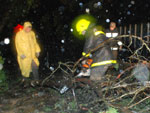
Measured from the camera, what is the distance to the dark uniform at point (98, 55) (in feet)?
15.2

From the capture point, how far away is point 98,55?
474 cm

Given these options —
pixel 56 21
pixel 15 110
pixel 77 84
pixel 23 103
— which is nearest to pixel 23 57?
pixel 23 103

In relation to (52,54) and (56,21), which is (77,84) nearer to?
(56,21)

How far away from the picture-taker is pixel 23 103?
5.19 meters

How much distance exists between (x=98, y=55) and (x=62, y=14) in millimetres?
8299

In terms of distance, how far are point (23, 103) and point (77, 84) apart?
61.1 inches

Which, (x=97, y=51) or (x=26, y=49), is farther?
(x=26, y=49)

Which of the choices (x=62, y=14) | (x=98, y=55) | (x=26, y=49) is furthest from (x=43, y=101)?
(x=62, y=14)

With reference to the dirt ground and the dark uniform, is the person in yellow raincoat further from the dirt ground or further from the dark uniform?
the dark uniform

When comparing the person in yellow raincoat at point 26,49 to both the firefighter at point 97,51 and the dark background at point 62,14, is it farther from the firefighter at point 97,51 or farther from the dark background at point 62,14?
the dark background at point 62,14

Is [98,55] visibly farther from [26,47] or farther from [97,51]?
[26,47]

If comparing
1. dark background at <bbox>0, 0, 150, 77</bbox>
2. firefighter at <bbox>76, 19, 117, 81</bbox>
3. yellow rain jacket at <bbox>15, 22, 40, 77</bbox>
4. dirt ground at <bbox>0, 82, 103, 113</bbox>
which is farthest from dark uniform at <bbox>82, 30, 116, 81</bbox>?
dark background at <bbox>0, 0, 150, 77</bbox>

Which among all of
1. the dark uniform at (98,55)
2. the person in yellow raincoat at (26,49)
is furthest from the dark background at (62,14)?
the dark uniform at (98,55)

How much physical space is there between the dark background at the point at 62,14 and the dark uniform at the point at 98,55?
Result: 591 centimetres
